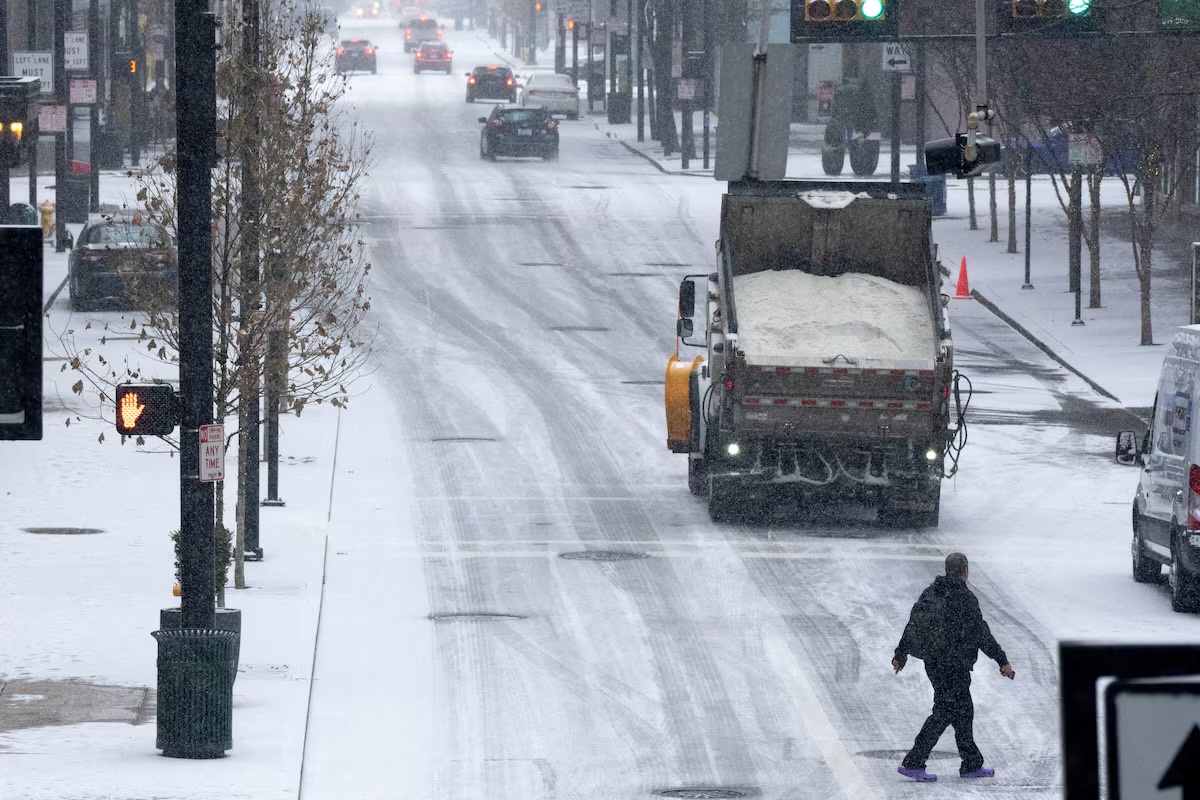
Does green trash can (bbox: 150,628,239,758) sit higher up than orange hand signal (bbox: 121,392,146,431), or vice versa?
orange hand signal (bbox: 121,392,146,431)

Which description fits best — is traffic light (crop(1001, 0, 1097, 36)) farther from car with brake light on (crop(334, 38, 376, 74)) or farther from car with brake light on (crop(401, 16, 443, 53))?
car with brake light on (crop(401, 16, 443, 53))

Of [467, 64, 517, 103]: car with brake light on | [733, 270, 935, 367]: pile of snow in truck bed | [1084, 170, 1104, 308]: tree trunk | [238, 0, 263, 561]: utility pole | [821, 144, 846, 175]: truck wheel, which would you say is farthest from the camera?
[467, 64, 517, 103]: car with brake light on

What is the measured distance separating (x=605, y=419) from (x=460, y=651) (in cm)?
1119

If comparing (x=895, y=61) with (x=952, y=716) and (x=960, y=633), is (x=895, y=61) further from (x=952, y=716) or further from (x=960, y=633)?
(x=952, y=716)

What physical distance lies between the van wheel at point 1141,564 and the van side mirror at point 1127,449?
2.54ft

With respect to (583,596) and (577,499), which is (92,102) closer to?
(577,499)

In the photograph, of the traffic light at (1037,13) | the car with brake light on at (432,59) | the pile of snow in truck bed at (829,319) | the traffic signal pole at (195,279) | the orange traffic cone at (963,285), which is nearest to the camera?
the traffic signal pole at (195,279)

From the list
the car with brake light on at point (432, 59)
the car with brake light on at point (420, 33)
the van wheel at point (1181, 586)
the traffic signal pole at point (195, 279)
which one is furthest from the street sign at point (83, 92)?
the car with brake light on at point (420, 33)

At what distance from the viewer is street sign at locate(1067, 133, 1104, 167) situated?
33.5 metres

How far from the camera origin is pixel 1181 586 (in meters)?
17.2

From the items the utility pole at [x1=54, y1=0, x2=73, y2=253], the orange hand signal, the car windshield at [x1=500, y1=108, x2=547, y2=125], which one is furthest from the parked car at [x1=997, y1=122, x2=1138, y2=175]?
the orange hand signal

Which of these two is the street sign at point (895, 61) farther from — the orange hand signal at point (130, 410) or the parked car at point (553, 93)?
the orange hand signal at point (130, 410)

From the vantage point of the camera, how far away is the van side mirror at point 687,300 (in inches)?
883

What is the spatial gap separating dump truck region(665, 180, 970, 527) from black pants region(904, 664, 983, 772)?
7.89 metres
